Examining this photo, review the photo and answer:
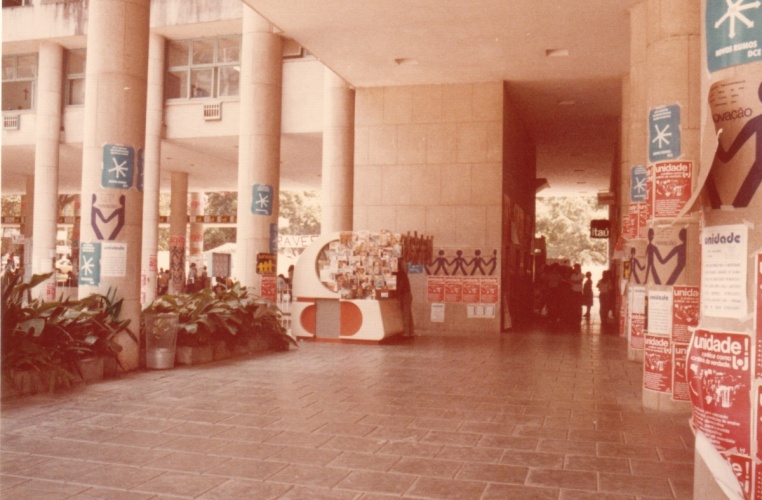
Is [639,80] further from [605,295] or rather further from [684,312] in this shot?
[605,295]

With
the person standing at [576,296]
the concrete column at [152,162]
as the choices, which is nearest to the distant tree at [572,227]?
the person standing at [576,296]

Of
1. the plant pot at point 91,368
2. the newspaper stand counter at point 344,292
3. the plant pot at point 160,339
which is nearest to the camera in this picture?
the plant pot at point 91,368

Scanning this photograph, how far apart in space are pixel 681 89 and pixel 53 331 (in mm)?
6594

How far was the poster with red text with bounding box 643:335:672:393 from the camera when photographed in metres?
6.51

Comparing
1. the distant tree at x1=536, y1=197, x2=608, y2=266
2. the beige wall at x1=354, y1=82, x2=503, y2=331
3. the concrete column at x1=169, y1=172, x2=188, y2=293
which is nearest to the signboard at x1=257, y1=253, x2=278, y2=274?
the beige wall at x1=354, y1=82, x2=503, y2=331

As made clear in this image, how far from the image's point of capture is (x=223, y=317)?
9.59 metres

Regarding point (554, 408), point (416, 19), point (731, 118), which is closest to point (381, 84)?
point (416, 19)

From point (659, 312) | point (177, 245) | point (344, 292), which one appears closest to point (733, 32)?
point (659, 312)

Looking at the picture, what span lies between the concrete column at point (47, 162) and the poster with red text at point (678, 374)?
17.7 m

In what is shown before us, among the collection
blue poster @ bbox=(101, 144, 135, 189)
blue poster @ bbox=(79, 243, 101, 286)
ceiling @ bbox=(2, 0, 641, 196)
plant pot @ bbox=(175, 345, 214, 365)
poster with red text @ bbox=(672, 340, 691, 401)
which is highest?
ceiling @ bbox=(2, 0, 641, 196)

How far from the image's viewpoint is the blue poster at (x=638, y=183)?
389 inches

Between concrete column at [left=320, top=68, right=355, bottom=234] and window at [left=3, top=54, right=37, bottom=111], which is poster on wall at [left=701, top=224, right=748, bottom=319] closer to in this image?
concrete column at [left=320, top=68, right=355, bottom=234]

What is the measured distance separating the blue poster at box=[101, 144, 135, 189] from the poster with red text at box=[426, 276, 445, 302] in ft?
26.9

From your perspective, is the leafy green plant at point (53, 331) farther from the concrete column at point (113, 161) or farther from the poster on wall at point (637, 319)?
the poster on wall at point (637, 319)
